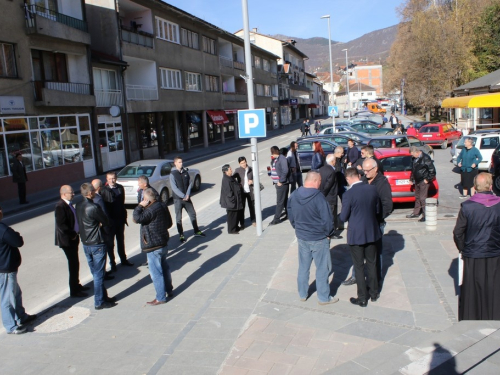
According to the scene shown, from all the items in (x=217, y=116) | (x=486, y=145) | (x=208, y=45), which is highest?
(x=208, y=45)

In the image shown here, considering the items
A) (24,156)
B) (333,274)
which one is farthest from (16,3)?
(333,274)

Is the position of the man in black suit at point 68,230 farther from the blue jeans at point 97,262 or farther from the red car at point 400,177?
the red car at point 400,177

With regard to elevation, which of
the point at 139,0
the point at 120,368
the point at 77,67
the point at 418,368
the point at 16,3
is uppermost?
the point at 139,0

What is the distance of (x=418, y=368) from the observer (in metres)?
3.79

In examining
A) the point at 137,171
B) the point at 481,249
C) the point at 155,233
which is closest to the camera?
the point at 481,249

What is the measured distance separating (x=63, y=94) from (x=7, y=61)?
2932mm

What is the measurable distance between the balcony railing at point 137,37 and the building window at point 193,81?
17.7 ft

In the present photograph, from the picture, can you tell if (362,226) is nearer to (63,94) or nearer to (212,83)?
(63,94)

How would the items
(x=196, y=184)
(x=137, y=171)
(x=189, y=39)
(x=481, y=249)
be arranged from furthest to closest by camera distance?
(x=189, y=39)
(x=196, y=184)
(x=137, y=171)
(x=481, y=249)

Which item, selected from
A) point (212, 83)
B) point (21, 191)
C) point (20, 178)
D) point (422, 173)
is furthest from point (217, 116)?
point (422, 173)

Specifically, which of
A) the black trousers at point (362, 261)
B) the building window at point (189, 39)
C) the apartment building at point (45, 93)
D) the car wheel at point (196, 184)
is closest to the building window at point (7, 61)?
the apartment building at point (45, 93)

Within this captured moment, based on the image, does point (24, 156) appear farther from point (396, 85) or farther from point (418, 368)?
point (396, 85)

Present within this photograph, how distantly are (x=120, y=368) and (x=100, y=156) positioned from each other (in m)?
21.1

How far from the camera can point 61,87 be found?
2150 cm
